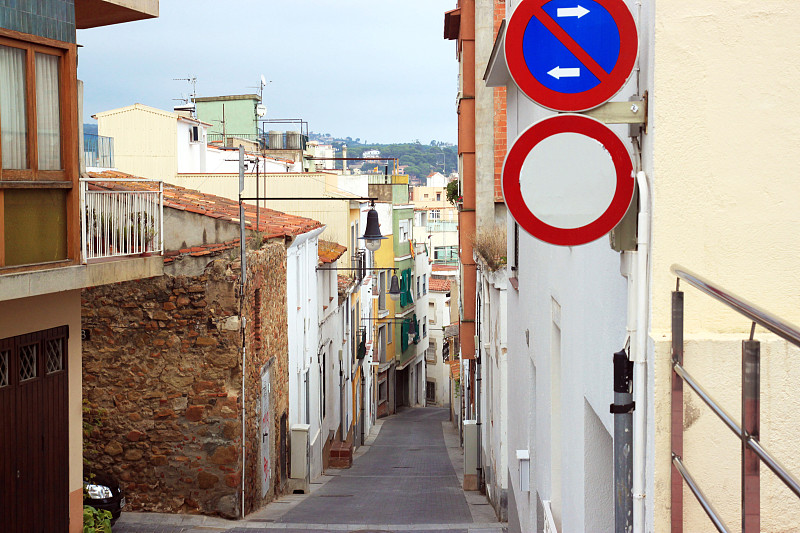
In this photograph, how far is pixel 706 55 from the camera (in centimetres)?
310

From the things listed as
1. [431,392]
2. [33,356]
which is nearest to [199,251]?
[33,356]

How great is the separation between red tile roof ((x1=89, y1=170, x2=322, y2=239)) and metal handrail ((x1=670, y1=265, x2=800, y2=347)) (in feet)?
31.9

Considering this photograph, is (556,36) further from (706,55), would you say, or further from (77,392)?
(77,392)

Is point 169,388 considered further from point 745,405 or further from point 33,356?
point 745,405

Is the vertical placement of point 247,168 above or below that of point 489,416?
above

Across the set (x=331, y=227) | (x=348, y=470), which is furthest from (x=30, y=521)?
(x=331, y=227)

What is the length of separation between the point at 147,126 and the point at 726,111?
88.9 ft

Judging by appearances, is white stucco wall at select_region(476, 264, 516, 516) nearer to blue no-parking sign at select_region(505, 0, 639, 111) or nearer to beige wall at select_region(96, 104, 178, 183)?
blue no-parking sign at select_region(505, 0, 639, 111)

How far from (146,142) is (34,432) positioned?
67.3 feet

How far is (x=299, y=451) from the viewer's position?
700 inches

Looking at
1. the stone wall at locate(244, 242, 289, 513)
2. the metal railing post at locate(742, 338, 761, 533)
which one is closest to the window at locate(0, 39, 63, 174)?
the stone wall at locate(244, 242, 289, 513)

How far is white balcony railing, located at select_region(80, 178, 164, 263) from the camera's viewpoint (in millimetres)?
9172

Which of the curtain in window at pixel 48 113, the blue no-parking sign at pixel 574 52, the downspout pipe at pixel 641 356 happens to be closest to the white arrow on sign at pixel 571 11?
the blue no-parking sign at pixel 574 52

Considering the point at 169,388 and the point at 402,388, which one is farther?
the point at 402,388
